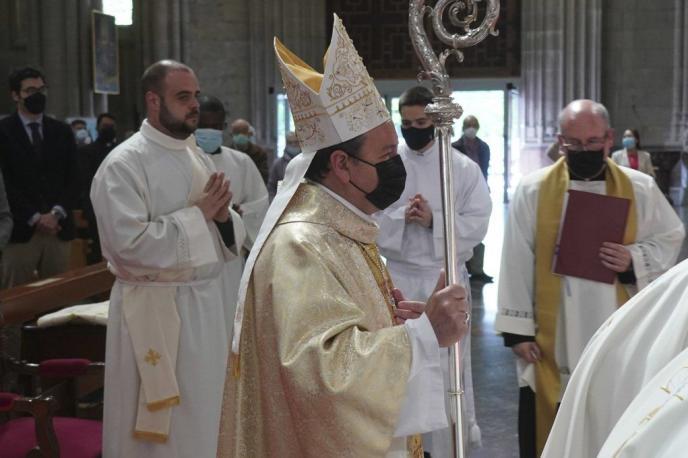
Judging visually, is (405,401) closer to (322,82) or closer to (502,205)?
(322,82)

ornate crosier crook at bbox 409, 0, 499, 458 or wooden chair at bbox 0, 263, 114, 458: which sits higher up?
ornate crosier crook at bbox 409, 0, 499, 458

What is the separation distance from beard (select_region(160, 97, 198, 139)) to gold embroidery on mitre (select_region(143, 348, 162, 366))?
92 cm

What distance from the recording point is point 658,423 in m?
1.33

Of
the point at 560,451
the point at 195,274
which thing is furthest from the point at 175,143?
the point at 560,451

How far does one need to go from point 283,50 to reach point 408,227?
8.19ft

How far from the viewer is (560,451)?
2000 mm

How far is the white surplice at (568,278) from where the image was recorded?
171 inches

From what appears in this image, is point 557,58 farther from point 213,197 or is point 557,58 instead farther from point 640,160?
point 213,197

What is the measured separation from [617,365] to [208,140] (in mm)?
4164

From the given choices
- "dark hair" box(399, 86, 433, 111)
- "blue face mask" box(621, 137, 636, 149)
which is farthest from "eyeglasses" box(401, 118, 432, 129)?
"blue face mask" box(621, 137, 636, 149)

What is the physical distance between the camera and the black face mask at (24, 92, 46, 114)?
7018mm

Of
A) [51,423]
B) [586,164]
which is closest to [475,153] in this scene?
[586,164]

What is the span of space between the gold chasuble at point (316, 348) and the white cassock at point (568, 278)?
177cm

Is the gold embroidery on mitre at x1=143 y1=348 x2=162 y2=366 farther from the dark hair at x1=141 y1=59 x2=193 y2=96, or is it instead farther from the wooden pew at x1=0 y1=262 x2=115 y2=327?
the dark hair at x1=141 y1=59 x2=193 y2=96
